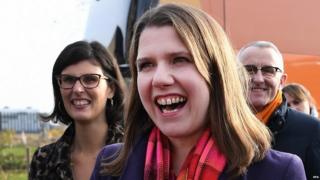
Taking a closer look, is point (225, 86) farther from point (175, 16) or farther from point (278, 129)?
point (278, 129)

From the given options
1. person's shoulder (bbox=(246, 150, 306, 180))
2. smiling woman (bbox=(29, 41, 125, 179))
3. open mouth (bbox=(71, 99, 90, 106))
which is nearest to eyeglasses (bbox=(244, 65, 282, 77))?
smiling woman (bbox=(29, 41, 125, 179))

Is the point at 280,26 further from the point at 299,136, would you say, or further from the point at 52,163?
the point at 52,163

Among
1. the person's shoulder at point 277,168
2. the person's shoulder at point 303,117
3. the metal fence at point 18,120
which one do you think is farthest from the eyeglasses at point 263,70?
the metal fence at point 18,120

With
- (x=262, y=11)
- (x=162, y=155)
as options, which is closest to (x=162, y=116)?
(x=162, y=155)

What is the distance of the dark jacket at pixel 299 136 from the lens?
3240 mm

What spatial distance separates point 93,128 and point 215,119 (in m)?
1.56

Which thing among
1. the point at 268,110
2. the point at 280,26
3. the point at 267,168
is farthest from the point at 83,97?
the point at 280,26

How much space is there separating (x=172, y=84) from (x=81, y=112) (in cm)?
155

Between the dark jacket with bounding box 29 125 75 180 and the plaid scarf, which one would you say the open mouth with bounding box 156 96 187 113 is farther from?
the dark jacket with bounding box 29 125 75 180

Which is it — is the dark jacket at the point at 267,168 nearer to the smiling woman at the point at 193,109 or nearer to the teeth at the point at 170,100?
the smiling woman at the point at 193,109

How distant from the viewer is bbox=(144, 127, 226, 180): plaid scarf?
1995mm

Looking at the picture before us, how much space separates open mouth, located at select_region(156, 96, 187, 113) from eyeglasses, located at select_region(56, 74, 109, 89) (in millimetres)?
1489

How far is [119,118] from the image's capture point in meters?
3.64

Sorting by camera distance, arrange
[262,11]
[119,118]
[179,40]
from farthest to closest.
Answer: [262,11] → [119,118] → [179,40]
